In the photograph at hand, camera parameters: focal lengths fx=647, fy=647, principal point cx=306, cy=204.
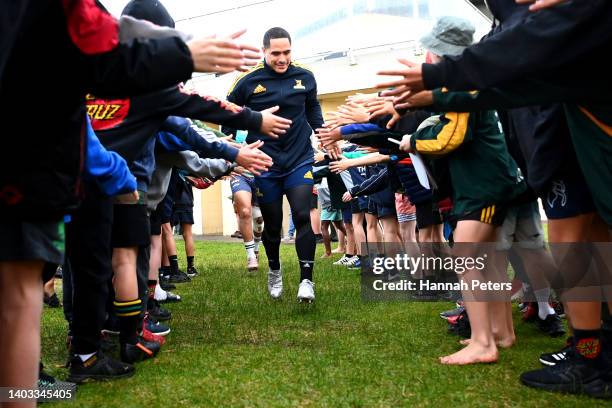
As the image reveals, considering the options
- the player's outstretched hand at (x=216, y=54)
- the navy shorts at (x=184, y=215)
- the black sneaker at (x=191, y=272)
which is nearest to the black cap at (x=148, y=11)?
the player's outstretched hand at (x=216, y=54)

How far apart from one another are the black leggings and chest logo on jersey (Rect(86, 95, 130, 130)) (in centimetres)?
252

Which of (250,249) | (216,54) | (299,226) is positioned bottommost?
(250,249)

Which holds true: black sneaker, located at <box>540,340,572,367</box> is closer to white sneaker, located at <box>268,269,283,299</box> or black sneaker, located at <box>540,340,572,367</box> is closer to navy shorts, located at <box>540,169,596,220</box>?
navy shorts, located at <box>540,169,596,220</box>

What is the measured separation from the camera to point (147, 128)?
345cm

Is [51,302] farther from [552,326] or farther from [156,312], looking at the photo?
[552,326]

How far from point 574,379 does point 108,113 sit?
261 cm

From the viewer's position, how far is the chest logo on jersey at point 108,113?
3354 millimetres

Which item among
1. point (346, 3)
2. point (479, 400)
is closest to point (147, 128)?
point (479, 400)

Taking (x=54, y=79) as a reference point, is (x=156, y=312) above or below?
below

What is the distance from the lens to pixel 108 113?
11.1 feet

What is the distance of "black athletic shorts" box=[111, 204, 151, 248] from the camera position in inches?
141

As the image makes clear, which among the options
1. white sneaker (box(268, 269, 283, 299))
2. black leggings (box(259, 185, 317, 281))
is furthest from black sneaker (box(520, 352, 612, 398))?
white sneaker (box(268, 269, 283, 299))

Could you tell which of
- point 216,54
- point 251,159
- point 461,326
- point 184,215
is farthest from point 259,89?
point 184,215

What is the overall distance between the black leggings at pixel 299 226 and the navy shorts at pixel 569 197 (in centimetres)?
271
